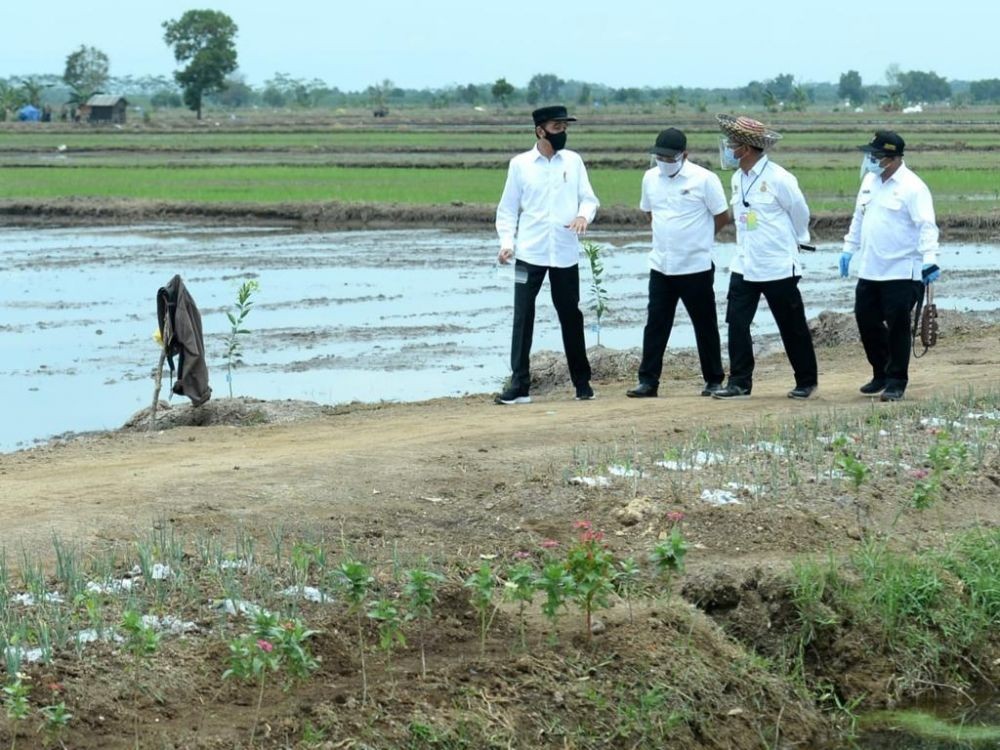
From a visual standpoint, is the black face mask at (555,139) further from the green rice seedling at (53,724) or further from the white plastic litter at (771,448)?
the green rice seedling at (53,724)

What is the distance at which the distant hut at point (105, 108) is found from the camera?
80250 millimetres

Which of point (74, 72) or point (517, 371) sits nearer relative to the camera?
point (517, 371)

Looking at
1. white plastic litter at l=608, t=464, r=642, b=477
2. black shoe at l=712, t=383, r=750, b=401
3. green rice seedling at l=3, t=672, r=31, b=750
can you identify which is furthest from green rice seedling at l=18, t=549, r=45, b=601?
black shoe at l=712, t=383, r=750, b=401

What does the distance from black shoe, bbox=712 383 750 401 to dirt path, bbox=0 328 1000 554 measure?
0.57ft

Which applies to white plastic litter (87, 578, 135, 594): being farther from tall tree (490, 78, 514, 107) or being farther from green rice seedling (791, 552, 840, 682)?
tall tree (490, 78, 514, 107)

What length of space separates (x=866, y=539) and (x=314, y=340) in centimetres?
975

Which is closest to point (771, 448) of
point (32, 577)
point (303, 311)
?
point (32, 577)

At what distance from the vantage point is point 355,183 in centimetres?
3516

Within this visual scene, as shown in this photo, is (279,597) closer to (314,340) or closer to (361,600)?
(361,600)

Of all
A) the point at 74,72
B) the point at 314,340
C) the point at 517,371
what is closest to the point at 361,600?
the point at 517,371

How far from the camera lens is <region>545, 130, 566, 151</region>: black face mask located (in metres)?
9.70

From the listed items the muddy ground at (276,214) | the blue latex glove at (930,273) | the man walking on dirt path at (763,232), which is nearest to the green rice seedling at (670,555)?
the man walking on dirt path at (763,232)

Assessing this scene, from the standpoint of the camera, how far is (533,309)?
32.7 ft

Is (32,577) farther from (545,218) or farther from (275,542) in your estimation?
(545,218)
